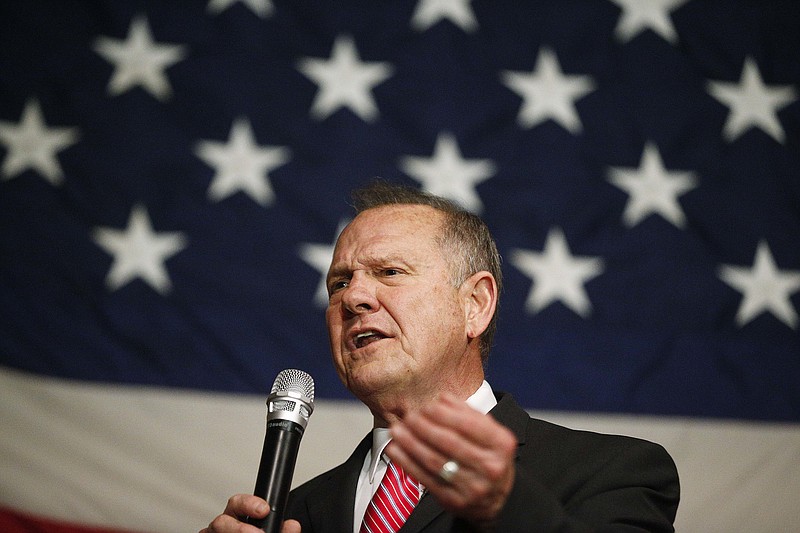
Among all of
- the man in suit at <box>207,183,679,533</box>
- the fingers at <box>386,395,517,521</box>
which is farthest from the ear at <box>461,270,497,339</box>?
the fingers at <box>386,395,517,521</box>

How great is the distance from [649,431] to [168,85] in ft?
7.47

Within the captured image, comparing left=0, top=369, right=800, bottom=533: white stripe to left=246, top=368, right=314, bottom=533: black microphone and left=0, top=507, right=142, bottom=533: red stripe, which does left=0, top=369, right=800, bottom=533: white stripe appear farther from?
left=246, top=368, right=314, bottom=533: black microphone

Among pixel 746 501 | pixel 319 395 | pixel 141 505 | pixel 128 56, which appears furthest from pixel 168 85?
pixel 746 501

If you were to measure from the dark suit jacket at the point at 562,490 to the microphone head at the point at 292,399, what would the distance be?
11.5 inches

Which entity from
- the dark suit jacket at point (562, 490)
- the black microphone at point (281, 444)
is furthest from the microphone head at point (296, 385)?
the dark suit jacket at point (562, 490)

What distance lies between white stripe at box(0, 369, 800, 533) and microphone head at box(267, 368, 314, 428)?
5.03ft

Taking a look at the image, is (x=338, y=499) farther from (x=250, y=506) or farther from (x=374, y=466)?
(x=250, y=506)

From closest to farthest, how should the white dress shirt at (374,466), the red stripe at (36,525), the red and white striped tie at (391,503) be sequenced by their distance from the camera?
the red and white striped tie at (391,503)
the white dress shirt at (374,466)
the red stripe at (36,525)

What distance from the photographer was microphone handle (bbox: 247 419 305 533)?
4.63 feet

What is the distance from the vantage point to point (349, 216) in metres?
3.49

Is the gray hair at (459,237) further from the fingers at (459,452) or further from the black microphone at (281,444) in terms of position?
the fingers at (459,452)

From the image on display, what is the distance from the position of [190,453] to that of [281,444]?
1.78m

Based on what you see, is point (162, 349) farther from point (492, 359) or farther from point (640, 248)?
point (640, 248)

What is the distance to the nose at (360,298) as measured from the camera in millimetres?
1930
